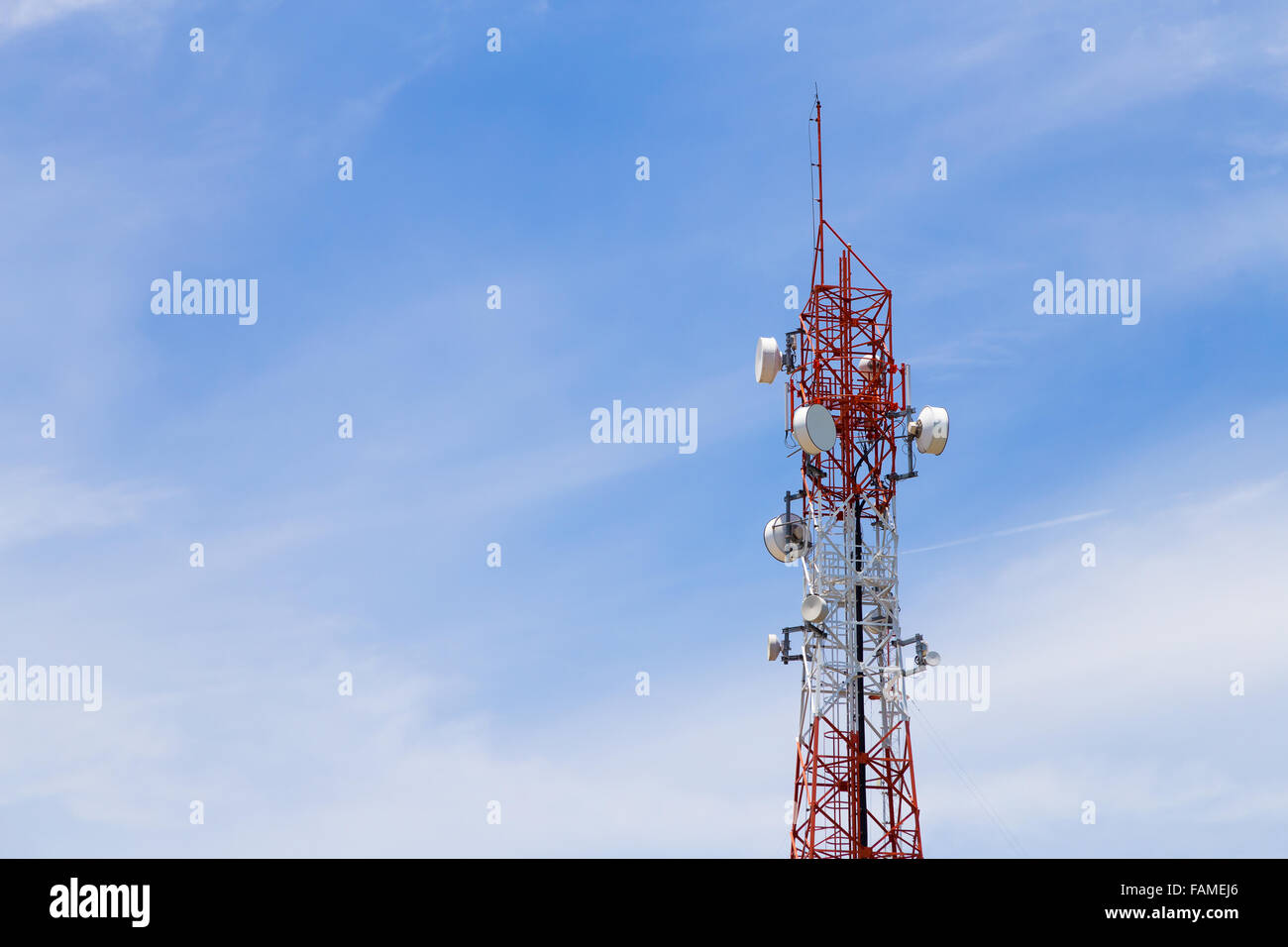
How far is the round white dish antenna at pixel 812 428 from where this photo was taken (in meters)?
66.8

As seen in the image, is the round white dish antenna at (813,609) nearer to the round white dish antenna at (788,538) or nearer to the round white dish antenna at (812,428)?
the round white dish antenna at (788,538)

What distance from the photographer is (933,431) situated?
67.7 m

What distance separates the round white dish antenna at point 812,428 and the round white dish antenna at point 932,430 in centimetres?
398

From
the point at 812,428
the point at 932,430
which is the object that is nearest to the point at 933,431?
the point at 932,430

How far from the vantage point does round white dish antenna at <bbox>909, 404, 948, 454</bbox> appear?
67.7m

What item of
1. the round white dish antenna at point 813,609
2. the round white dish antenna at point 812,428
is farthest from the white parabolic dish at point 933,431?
the round white dish antenna at point 813,609

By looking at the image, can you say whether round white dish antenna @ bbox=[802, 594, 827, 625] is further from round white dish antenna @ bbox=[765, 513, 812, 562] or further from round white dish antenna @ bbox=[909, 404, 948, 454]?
round white dish antenna @ bbox=[909, 404, 948, 454]

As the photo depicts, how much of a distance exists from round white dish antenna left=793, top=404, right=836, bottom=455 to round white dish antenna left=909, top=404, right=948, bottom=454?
398 cm
